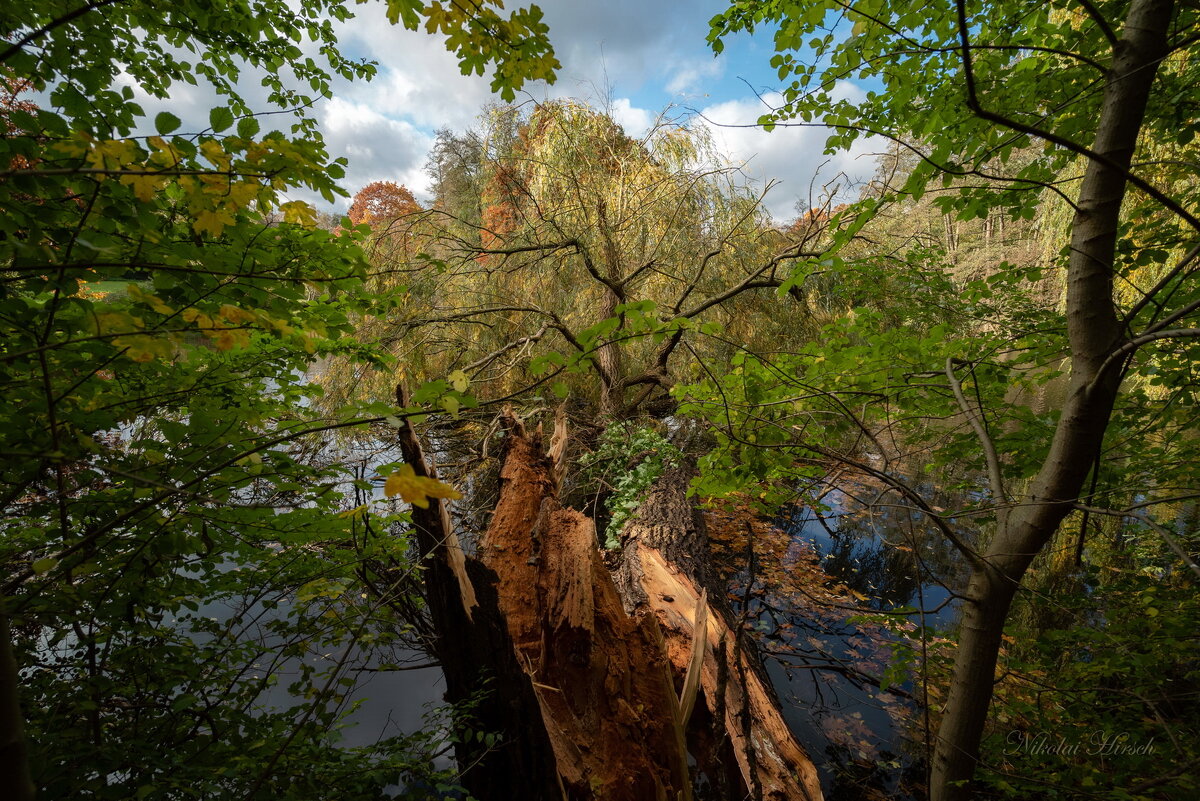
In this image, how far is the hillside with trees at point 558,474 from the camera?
1166mm

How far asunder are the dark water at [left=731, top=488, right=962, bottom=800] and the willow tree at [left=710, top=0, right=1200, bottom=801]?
38cm

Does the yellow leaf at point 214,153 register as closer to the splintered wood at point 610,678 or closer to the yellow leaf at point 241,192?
the yellow leaf at point 241,192

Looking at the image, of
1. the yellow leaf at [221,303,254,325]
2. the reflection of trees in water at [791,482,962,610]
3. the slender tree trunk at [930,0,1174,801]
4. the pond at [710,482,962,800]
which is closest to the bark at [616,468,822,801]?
the pond at [710,482,962,800]

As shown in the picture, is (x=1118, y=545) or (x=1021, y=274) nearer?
(x=1021, y=274)

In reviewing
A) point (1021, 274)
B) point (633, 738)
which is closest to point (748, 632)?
point (633, 738)

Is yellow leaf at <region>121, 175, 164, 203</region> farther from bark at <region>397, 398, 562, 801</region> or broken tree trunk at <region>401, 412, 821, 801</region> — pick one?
broken tree trunk at <region>401, 412, 821, 801</region>

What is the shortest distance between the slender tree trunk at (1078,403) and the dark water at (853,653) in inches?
9.6

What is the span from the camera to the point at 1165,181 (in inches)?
130

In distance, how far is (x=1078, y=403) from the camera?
1.30 metres

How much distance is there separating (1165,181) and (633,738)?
A: 5032 millimetres

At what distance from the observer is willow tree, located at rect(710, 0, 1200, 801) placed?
1.18m

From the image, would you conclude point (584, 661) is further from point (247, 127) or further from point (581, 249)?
point (581, 249)

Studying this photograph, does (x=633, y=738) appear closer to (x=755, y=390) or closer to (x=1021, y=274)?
(x=755, y=390)

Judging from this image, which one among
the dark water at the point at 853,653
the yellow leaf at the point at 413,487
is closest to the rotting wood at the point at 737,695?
the dark water at the point at 853,653
